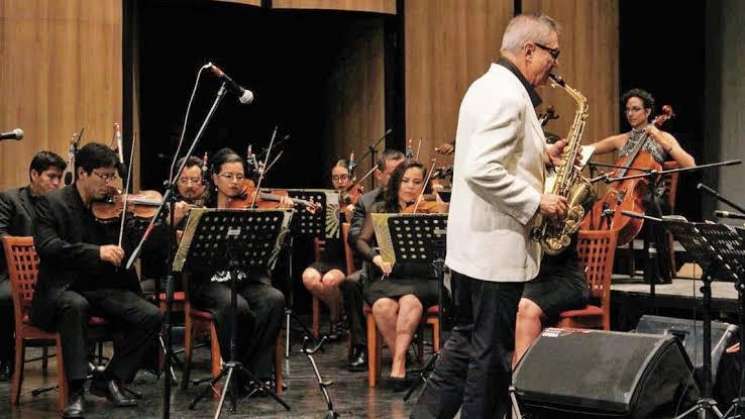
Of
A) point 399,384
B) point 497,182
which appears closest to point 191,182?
point 399,384

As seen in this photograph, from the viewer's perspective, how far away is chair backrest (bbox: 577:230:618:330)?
663 cm

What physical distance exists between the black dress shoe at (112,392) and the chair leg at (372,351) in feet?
4.71

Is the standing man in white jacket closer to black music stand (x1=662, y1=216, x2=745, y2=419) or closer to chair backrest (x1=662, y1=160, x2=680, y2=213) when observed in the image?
black music stand (x1=662, y1=216, x2=745, y2=419)

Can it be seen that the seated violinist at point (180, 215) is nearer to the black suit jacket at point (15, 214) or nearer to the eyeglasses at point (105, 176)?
the eyeglasses at point (105, 176)

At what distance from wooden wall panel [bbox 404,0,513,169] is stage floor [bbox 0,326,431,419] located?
353cm

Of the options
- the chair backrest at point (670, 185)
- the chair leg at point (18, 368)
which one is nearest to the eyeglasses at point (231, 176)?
the chair leg at point (18, 368)

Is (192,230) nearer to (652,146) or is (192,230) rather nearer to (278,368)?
(278,368)

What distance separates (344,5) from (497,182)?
6.34 metres

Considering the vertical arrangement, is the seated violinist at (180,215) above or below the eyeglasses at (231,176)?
below

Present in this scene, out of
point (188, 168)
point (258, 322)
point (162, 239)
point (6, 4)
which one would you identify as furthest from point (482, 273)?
point (6, 4)

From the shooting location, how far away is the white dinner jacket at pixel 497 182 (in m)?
4.04

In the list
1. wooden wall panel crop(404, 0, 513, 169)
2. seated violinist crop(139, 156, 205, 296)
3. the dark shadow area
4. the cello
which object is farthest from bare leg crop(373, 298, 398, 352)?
the dark shadow area

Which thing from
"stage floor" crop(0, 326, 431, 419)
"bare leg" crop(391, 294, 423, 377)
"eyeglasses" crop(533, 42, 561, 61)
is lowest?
"stage floor" crop(0, 326, 431, 419)

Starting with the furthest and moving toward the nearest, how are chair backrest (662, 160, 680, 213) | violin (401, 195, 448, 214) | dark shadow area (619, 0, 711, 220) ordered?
dark shadow area (619, 0, 711, 220)
chair backrest (662, 160, 680, 213)
violin (401, 195, 448, 214)
